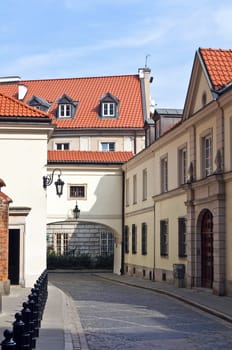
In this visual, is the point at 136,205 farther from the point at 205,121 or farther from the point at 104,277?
the point at 205,121

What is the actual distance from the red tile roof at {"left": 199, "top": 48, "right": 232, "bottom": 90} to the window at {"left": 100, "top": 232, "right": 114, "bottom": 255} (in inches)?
957

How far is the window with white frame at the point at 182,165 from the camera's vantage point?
2959 centimetres

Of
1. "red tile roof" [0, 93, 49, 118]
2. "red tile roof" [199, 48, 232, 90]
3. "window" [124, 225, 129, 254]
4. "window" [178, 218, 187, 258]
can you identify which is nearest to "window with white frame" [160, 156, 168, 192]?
"window" [178, 218, 187, 258]

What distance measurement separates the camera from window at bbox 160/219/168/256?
32.4 meters

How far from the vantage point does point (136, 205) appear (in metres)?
39.6

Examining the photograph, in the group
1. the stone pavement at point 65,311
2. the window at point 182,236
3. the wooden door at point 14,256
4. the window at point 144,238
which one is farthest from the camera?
the window at point 144,238

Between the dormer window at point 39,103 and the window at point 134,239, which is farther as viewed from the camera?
the dormer window at point 39,103

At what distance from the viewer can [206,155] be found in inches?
1044

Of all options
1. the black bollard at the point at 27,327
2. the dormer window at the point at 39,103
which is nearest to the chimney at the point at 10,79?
the dormer window at the point at 39,103

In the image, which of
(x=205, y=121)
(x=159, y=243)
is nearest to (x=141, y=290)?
(x=159, y=243)

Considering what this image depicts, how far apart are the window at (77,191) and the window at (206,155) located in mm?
17118

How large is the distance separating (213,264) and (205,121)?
18.1 feet

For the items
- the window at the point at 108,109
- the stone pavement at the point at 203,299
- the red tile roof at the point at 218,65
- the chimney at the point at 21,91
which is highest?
the chimney at the point at 21,91

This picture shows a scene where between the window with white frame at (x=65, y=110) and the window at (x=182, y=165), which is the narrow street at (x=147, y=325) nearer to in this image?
the window at (x=182, y=165)
